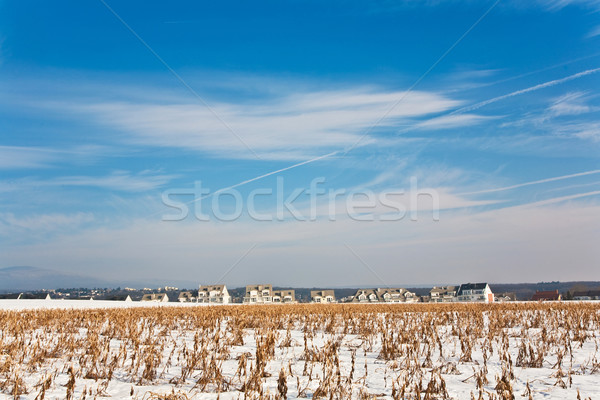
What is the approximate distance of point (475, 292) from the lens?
373 ft

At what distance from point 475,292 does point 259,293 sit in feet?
203

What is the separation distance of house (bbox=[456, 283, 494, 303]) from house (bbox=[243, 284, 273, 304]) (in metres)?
55.8

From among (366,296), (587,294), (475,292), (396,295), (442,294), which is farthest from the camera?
(396,295)

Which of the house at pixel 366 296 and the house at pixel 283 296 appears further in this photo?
the house at pixel 283 296

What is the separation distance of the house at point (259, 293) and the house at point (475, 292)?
5575 centimetres

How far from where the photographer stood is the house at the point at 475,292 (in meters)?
110

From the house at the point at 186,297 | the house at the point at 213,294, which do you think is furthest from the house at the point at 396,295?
the house at the point at 186,297

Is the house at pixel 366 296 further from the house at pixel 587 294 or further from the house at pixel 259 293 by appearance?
the house at pixel 587 294

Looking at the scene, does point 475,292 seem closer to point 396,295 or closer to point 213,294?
point 396,295

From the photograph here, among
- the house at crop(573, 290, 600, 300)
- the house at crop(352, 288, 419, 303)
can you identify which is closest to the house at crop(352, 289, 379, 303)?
the house at crop(352, 288, 419, 303)

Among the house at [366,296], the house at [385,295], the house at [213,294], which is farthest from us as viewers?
the house at [366,296]

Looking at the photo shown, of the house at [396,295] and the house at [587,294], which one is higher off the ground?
the house at [587,294]

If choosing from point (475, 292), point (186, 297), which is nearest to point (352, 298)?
point (475, 292)

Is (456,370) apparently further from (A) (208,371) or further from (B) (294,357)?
(A) (208,371)
